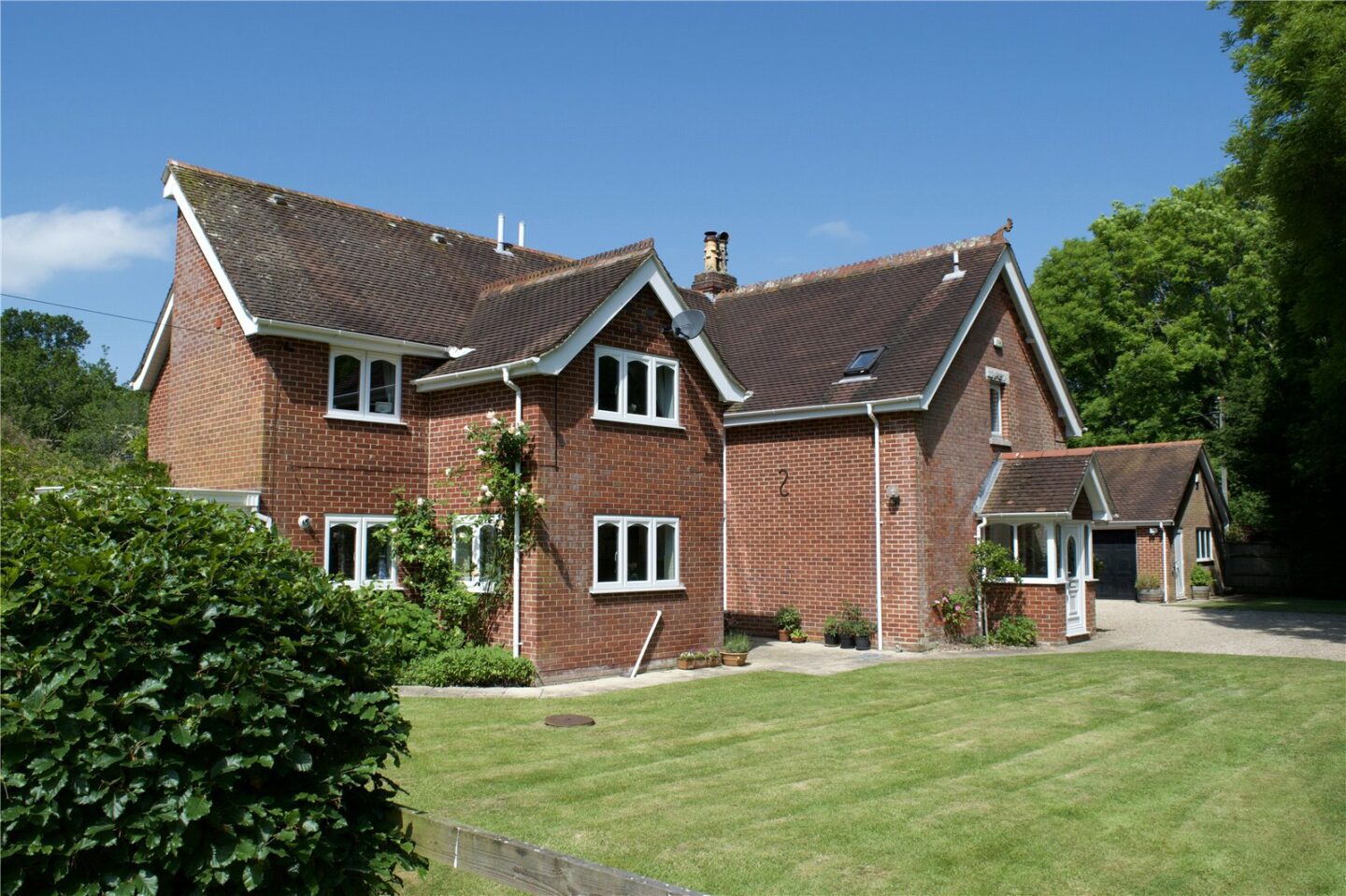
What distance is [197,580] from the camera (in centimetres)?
472

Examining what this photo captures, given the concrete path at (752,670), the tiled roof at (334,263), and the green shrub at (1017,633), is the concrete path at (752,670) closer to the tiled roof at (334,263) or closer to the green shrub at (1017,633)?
the green shrub at (1017,633)

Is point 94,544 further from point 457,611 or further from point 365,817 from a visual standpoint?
point 457,611

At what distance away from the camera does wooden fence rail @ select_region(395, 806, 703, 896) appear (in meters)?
4.90

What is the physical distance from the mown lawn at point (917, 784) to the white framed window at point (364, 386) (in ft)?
18.2

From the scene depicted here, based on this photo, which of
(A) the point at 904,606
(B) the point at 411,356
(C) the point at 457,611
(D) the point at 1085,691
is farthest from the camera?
(A) the point at 904,606

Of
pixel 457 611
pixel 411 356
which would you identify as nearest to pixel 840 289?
pixel 411 356

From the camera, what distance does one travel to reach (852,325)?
23922 mm

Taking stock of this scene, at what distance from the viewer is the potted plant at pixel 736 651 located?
18.1 m

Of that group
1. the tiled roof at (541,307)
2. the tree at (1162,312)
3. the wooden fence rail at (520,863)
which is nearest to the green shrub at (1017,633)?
the tiled roof at (541,307)

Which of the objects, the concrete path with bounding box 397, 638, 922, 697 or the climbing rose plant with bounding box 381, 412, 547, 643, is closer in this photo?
the concrete path with bounding box 397, 638, 922, 697

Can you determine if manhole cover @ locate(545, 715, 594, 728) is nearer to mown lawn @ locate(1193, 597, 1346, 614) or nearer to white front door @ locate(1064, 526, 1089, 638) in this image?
white front door @ locate(1064, 526, 1089, 638)

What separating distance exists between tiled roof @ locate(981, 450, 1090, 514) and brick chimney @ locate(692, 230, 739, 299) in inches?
406

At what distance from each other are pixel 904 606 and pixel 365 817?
16.6 m

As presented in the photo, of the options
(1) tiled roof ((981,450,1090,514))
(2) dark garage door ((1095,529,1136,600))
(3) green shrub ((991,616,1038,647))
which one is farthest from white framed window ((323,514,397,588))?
(2) dark garage door ((1095,529,1136,600))
